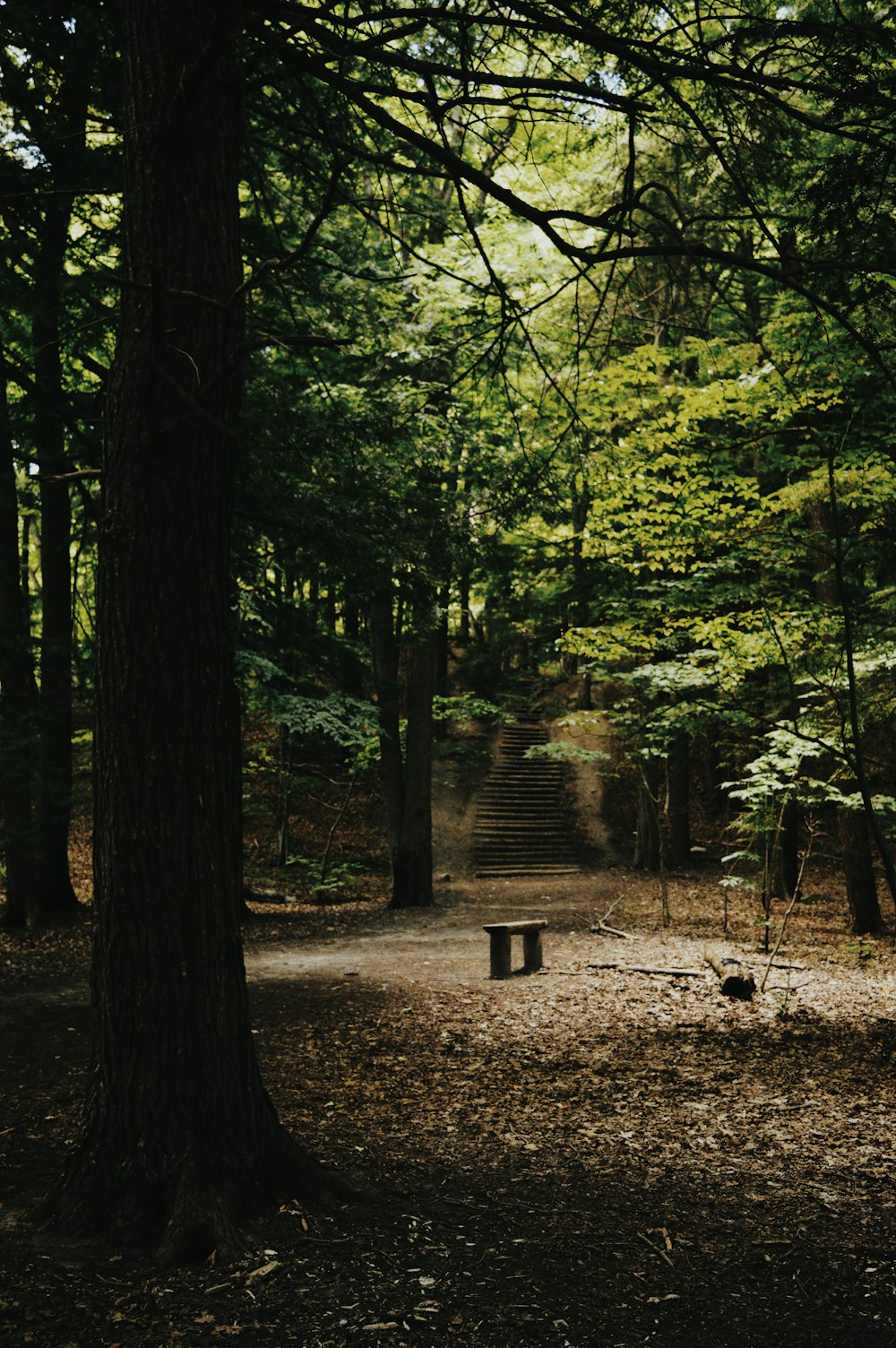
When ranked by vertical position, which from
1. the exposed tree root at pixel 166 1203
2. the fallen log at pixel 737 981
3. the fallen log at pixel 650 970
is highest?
the exposed tree root at pixel 166 1203

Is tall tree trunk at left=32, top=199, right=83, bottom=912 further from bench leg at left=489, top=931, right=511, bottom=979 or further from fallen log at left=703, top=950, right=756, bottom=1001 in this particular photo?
fallen log at left=703, top=950, right=756, bottom=1001

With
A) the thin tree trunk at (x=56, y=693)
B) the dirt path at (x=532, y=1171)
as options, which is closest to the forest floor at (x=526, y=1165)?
the dirt path at (x=532, y=1171)

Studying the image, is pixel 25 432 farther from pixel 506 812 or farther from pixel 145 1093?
pixel 506 812

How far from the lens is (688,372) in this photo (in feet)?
56.0

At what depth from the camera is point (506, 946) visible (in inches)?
334

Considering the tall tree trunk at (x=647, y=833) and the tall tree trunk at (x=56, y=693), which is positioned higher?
the tall tree trunk at (x=56, y=693)

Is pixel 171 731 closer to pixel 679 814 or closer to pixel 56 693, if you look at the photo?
pixel 56 693

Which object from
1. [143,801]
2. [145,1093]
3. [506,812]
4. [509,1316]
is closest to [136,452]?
[143,801]

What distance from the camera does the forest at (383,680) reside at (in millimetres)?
3227

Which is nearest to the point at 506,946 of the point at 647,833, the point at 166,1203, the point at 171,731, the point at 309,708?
the point at 309,708

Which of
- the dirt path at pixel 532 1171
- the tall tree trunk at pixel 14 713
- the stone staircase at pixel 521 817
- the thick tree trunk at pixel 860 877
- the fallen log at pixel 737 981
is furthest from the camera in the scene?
the stone staircase at pixel 521 817

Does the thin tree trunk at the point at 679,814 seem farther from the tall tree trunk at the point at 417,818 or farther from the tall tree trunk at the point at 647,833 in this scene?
the tall tree trunk at the point at 417,818

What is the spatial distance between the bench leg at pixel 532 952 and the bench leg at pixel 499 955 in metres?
0.40

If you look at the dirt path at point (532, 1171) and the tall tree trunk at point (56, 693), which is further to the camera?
the tall tree trunk at point (56, 693)
